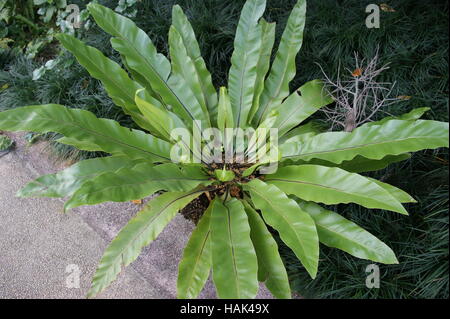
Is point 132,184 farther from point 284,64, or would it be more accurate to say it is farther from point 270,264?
point 284,64

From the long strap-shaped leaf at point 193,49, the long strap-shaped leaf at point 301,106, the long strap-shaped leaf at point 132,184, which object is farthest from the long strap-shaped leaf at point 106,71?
the long strap-shaped leaf at point 301,106

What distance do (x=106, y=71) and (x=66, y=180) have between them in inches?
22.9

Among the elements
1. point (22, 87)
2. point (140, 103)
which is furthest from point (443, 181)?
point (22, 87)

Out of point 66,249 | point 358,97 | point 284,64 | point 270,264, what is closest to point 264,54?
point 284,64

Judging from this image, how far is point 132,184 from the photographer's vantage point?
1.36 m

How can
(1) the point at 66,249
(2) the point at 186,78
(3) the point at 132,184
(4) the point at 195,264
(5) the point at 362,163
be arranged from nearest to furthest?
(3) the point at 132,184 → (4) the point at 195,264 → (5) the point at 362,163 → (2) the point at 186,78 → (1) the point at 66,249

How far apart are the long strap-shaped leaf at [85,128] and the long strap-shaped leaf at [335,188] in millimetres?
600

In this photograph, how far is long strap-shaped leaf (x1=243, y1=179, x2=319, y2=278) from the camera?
4.43 ft

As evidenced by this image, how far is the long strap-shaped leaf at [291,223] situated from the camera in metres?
1.35

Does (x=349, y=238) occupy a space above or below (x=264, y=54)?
below

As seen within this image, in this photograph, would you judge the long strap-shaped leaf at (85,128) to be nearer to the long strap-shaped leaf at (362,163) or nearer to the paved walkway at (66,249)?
the paved walkway at (66,249)

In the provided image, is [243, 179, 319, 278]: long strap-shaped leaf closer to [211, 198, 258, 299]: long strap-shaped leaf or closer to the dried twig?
[211, 198, 258, 299]: long strap-shaped leaf

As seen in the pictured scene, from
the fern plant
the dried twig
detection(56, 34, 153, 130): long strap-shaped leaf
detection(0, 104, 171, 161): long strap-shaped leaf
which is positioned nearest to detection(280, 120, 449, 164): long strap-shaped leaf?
the fern plant

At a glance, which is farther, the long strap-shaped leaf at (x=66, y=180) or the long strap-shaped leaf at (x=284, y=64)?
the long strap-shaped leaf at (x=284, y=64)
